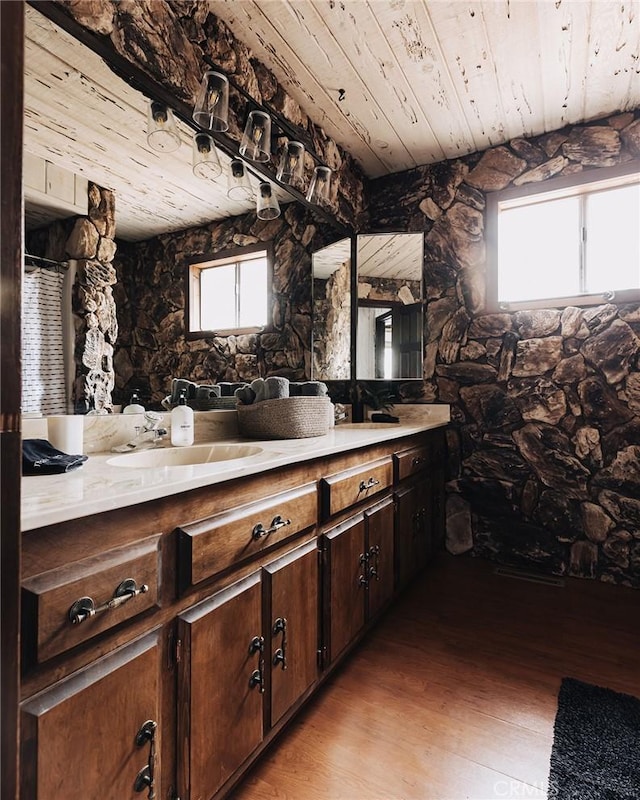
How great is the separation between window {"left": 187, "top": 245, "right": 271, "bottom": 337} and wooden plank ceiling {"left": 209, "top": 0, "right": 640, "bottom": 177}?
2.83ft

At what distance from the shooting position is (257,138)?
193cm

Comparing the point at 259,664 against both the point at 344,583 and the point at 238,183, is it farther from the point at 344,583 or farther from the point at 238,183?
the point at 238,183

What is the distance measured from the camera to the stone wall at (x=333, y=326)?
262 centimetres

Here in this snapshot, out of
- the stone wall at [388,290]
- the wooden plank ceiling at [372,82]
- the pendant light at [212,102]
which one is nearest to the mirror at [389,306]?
the stone wall at [388,290]

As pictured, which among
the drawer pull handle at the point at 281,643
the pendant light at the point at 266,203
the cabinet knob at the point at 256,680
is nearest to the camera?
the cabinet knob at the point at 256,680

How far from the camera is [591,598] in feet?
7.63

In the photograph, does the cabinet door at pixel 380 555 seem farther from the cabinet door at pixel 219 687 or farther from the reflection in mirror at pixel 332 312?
the reflection in mirror at pixel 332 312

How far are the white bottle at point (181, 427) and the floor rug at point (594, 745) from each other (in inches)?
57.6

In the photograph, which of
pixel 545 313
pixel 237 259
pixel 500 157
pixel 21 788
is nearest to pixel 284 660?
pixel 21 788

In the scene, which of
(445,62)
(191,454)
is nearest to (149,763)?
(191,454)

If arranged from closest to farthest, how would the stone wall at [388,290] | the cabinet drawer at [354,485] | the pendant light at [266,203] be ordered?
1. the cabinet drawer at [354,485]
2. the pendant light at [266,203]
3. the stone wall at [388,290]

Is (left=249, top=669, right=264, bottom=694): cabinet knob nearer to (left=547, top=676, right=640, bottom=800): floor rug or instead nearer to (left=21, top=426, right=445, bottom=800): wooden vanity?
(left=21, top=426, right=445, bottom=800): wooden vanity

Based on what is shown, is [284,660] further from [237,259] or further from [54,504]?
[237,259]

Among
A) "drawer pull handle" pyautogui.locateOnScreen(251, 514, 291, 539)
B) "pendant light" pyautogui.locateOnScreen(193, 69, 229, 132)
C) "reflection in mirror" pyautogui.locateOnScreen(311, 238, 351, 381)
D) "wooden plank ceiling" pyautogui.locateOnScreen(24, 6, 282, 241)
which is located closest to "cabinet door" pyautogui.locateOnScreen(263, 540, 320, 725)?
"drawer pull handle" pyautogui.locateOnScreen(251, 514, 291, 539)
